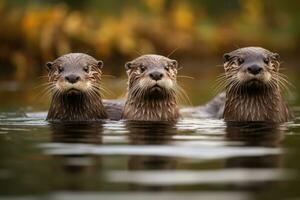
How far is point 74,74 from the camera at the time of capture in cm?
664

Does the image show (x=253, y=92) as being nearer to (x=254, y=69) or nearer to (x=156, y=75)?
(x=254, y=69)

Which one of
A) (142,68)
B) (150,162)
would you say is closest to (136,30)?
(142,68)

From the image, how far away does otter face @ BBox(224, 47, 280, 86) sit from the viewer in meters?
6.42

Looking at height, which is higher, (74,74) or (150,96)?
(74,74)

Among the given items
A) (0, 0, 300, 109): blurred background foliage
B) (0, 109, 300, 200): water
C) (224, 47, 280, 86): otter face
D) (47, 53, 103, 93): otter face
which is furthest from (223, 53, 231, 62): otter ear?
(0, 0, 300, 109): blurred background foliage

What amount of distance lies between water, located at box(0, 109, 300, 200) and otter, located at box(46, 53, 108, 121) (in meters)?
0.68

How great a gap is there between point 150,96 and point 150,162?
2766 mm

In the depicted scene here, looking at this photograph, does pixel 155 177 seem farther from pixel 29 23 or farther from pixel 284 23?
pixel 284 23

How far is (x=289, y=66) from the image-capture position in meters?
18.4

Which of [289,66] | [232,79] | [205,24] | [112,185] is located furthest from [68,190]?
[205,24]

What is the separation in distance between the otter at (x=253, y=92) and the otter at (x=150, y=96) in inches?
16.3

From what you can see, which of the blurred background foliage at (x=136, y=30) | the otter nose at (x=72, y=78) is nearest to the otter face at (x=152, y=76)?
the otter nose at (x=72, y=78)

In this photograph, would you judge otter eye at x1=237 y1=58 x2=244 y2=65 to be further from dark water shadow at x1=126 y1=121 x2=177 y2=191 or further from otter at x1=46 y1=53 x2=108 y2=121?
otter at x1=46 y1=53 x2=108 y2=121

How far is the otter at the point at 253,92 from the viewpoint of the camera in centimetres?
657
